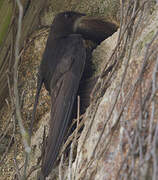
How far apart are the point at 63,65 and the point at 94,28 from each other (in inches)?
19.5

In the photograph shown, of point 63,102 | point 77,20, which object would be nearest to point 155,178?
point 63,102

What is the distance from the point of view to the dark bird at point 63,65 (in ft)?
10.3

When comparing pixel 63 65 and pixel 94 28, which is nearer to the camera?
pixel 63 65

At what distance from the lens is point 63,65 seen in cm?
363

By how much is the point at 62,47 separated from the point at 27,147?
2139mm

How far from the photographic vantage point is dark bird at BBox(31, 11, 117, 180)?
10.3 feet

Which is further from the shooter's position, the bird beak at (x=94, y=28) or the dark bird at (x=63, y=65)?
the bird beak at (x=94, y=28)

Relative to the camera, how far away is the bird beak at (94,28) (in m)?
3.84

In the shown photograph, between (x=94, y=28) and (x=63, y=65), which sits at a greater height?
(x=94, y=28)

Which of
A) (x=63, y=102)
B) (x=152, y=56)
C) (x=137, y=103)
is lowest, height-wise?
(x=63, y=102)

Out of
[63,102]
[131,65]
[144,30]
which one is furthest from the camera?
[63,102]

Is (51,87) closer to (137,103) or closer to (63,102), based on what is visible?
(63,102)

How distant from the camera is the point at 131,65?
2.50 m

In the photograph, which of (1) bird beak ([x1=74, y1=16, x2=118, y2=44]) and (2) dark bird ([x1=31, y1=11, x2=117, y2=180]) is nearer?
(2) dark bird ([x1=31, y1=11, x2=117, y2=180])
